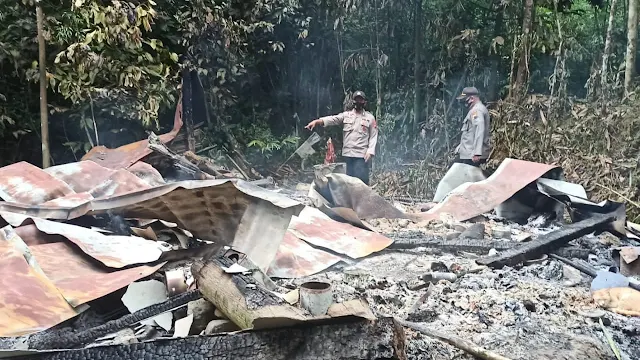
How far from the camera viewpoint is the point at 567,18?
1118 centimetres

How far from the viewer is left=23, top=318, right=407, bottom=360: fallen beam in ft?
7.36

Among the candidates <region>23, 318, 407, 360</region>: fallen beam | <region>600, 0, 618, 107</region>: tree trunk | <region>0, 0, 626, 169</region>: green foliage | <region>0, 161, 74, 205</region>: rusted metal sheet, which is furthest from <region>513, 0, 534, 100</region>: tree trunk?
<region>23, 318, 407, 360</region>: fallen beam

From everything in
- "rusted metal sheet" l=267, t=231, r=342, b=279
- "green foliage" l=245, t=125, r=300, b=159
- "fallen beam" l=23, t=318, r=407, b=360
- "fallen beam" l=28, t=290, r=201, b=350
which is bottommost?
"green foliage" l=245, t=125, r=300, b=159

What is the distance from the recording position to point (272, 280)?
3781mm

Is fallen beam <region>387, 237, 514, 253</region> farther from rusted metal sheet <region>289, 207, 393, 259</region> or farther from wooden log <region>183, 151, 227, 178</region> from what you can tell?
wooden log <region>183, 151, 227, 178</region>

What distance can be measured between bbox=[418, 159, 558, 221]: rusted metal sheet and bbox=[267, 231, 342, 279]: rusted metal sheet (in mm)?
2144

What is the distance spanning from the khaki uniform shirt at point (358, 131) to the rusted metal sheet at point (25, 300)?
495 cm

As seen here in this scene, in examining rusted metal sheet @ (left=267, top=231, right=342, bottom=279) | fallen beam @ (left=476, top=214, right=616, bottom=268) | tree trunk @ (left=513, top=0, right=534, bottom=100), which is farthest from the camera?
tree trunk @ (left=513, top=0, right=534, bottom=100)

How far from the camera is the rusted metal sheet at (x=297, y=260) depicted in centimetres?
397

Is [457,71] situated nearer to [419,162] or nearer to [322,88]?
[419,162]

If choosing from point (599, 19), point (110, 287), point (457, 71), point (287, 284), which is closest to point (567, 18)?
point (599, 19)

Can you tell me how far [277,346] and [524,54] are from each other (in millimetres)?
8980

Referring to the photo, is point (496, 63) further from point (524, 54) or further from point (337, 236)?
point (337, 236)

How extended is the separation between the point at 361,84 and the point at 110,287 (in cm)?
989
